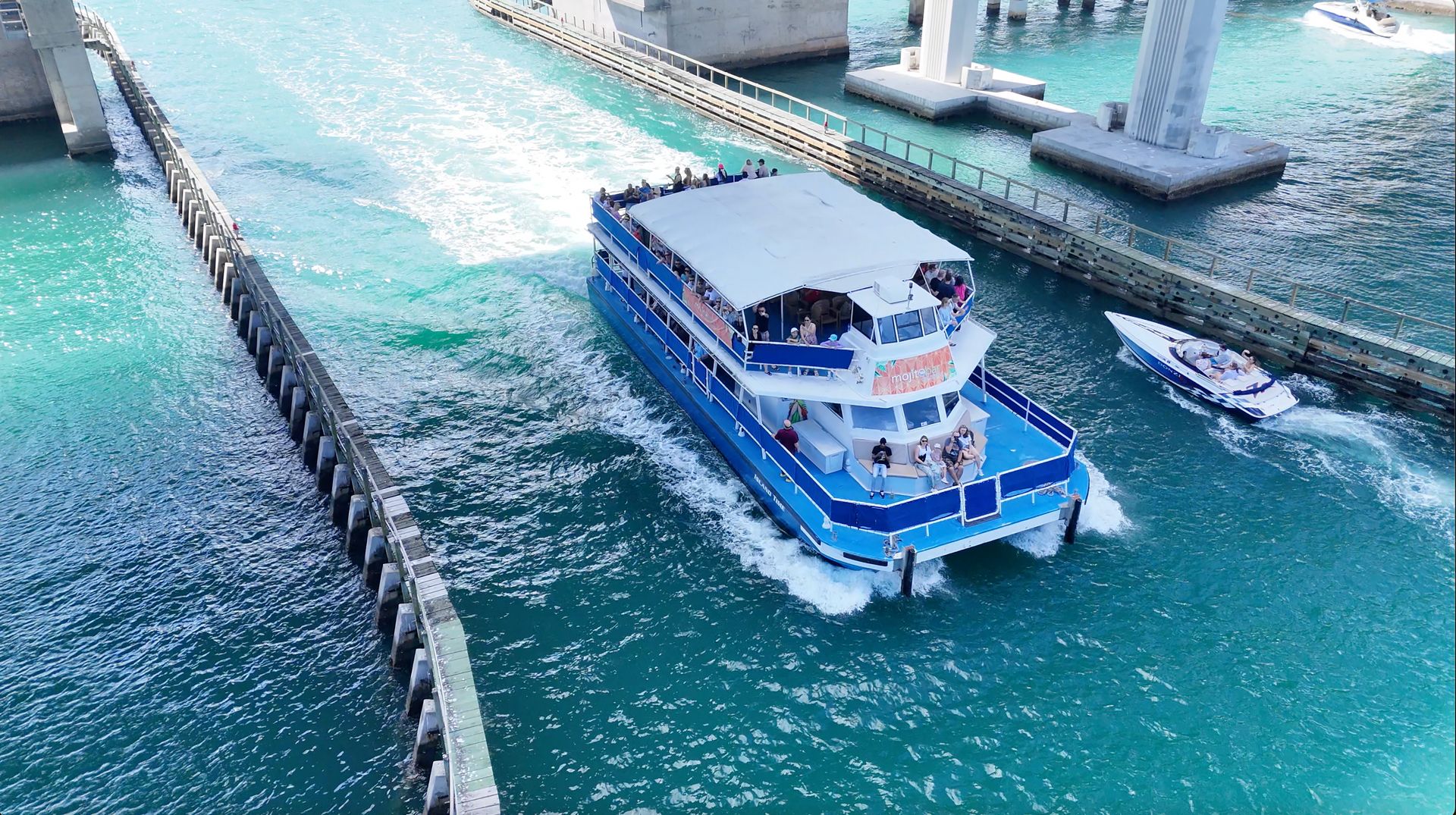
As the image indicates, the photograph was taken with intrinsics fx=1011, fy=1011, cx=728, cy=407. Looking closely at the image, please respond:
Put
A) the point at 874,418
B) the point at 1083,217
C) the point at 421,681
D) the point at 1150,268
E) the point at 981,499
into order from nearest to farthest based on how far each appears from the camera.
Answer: the point at 421,681 → the point at 981,499 → the point at 874,418 → the point at 1150,268 → the point at 1083,217

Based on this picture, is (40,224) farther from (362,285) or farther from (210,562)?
(210,562)

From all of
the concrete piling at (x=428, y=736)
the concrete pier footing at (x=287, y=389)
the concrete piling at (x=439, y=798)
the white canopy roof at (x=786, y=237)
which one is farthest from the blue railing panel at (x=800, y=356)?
the concrete pier footing at (x=287, y=389)

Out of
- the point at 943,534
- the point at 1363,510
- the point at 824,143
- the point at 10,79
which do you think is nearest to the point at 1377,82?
the point at 824,143

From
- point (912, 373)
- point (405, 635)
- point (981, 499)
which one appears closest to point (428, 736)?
point (405, 635)

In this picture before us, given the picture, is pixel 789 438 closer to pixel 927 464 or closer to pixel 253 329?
pixel 927 464

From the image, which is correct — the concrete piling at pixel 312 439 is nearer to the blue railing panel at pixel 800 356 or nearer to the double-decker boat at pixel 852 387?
the double-decker boat at pixel 852 387

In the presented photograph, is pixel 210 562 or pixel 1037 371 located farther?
pixel 1037 371
